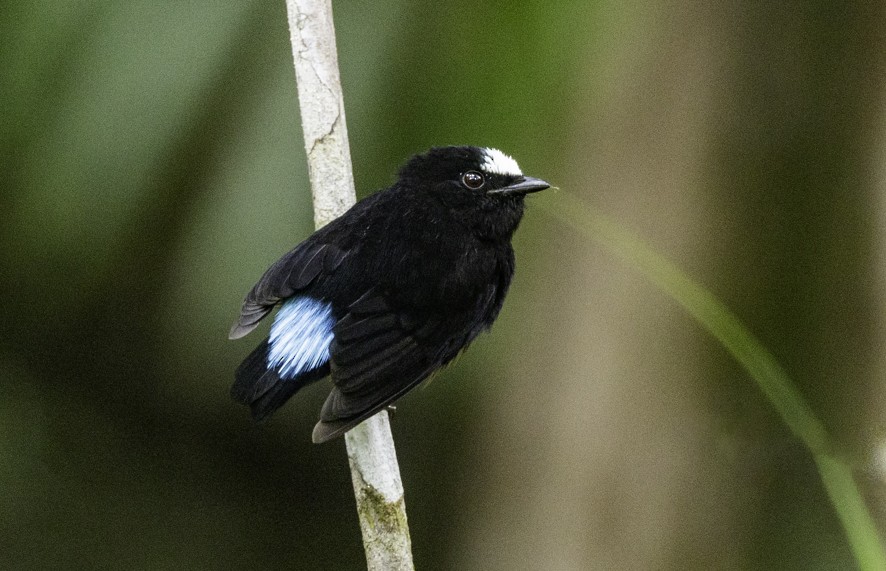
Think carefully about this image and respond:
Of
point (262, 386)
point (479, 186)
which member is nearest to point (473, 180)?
point (479, 186)

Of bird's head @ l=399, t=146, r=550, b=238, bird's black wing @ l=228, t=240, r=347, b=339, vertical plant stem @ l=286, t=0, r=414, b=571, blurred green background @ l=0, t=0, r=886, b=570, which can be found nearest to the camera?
vertical plant stem @ l=286, t=0, r=414, b=571

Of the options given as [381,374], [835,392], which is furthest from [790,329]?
[381,374]

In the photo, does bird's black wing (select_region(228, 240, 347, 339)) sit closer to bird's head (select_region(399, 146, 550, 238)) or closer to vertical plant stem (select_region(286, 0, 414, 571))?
vertical plant stem (select_region(286, 0, 414, 571))

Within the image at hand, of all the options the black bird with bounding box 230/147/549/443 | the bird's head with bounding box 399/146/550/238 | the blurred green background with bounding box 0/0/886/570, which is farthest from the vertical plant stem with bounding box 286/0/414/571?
the blurred green background with bounding box 0/0/886/570

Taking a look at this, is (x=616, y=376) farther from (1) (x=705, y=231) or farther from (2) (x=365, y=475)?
(2) (x=365, y=475)

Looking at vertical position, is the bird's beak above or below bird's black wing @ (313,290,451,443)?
above

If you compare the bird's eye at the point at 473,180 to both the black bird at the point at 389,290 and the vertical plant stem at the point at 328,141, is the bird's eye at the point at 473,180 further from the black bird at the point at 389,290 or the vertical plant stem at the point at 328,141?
the vertical plant stem at the point at 328,141

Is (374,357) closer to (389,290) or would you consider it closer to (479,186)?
(389,290)

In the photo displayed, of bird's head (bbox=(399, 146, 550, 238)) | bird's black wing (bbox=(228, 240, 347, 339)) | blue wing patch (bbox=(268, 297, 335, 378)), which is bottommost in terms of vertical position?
blue wing patch (bbox=(268, 297, 335, 378))
